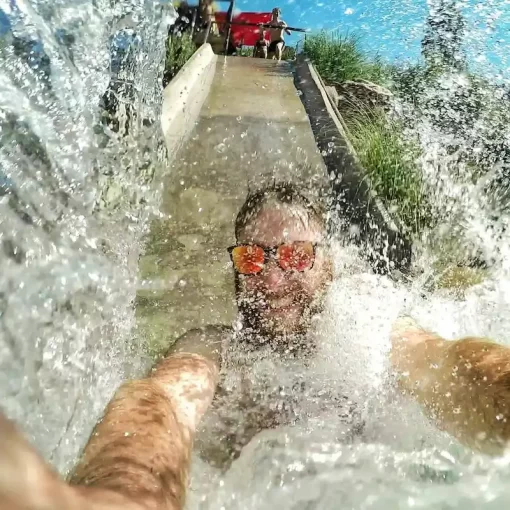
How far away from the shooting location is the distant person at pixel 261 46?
953cm

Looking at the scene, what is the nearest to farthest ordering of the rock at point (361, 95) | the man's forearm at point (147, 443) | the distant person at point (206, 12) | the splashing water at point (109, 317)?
the man's forearm at point (147, 443) → the splashing water at point (109, 317) → the rock at point (361, 95) → the distant person at point (206, 12)

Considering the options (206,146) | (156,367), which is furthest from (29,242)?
(206,146)

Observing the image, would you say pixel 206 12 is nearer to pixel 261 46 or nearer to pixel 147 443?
pixel 261 46

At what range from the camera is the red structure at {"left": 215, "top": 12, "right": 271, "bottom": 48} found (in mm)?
9619

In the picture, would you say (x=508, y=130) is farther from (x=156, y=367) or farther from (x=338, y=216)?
(x=156, y=367)

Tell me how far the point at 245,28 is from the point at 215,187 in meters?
6.11

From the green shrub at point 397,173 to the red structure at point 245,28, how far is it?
483 cm

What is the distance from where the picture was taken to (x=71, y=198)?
2.96 meters

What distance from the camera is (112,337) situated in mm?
2797

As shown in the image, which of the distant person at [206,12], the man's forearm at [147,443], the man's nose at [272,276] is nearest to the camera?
the man's forearm at [147,443]

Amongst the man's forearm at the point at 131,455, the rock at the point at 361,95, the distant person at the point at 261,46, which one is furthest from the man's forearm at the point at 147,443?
the distant person at the point at 261,46

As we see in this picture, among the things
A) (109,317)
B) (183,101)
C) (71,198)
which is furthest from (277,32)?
(109,317)

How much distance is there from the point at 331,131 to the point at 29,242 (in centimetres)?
389

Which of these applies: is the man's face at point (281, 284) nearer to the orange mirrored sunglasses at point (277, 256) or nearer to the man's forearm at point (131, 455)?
the orange mirrored sunglasses at point (277, 256)
